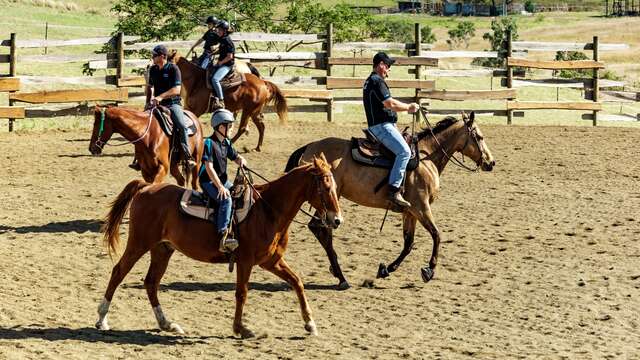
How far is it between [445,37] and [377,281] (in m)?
78.3

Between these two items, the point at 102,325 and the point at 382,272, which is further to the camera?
the point at 382,272

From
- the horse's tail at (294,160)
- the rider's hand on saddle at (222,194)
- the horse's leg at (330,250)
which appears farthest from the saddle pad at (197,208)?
the horse's tail at (294,160)

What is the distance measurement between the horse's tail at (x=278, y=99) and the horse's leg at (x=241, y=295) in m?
12.0

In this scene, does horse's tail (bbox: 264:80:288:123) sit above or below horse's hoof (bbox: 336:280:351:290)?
above

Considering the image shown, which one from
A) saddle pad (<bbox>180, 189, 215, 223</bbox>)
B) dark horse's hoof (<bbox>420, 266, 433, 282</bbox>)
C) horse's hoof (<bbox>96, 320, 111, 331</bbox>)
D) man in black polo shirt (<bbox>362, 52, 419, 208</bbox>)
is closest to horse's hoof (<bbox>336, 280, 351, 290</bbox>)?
dark horse's hoof (<bbox>420, 266, 433, 282</bbox>)

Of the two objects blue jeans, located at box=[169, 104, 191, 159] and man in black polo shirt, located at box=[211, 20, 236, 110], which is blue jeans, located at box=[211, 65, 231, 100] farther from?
blue jeans, located at box=[169, 104, 191, 159]

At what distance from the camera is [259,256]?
1062cm

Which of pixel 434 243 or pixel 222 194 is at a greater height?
pixel 222 194

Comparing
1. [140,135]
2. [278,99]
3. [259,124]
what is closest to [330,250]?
[140,135]

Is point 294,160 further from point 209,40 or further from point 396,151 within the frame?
point 209,40

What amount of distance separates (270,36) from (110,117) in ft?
39.5

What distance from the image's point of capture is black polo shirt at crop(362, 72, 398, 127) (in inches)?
524

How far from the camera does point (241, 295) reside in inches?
417

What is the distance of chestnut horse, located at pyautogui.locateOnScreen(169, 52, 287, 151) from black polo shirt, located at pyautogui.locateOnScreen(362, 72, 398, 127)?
748 cm
